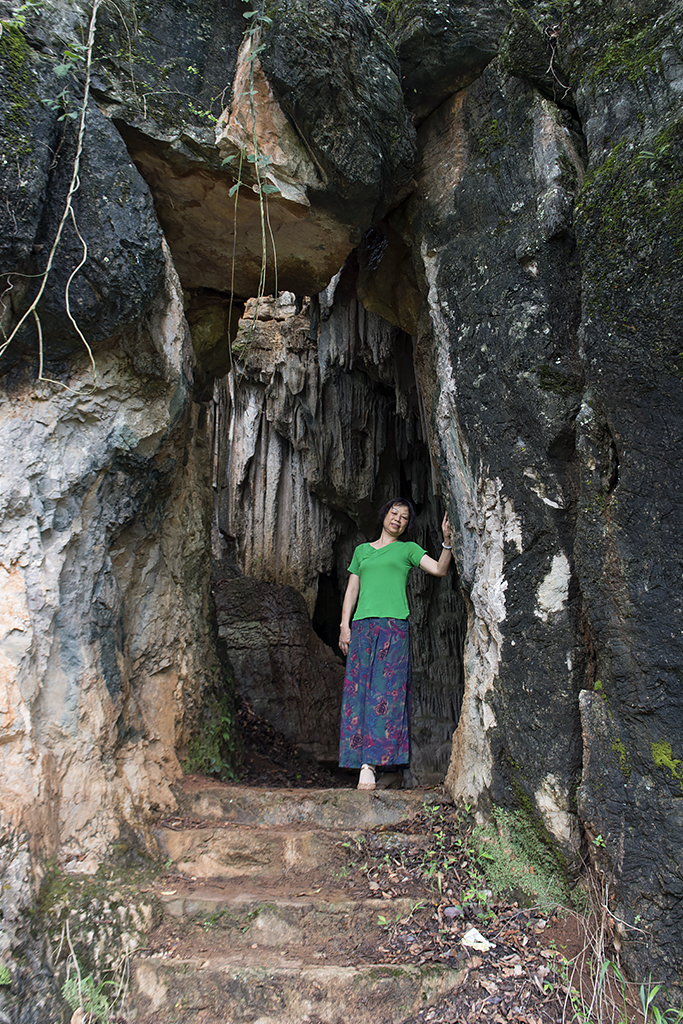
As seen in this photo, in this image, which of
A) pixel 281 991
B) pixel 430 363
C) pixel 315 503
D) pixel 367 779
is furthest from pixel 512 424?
pixel 315 503

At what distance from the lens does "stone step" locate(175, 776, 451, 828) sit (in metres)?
3.80

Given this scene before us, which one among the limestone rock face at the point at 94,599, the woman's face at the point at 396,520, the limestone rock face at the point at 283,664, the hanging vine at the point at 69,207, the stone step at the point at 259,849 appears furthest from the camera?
the limestone rock face at the point at 283,664

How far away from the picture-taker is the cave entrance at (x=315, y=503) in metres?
7.55

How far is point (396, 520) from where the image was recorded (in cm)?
477

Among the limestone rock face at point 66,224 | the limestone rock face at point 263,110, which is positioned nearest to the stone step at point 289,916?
the limestone rock face at point 66,224

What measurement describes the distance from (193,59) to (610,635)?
3.96 metres

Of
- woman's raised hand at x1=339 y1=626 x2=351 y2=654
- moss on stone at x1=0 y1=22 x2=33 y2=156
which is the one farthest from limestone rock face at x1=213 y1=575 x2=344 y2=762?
moss on stone at x1=0 y1=22 x2=33 y2=156

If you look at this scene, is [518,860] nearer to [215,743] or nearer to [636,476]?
[636,476]

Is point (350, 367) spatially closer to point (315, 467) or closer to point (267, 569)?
point (315, 467)

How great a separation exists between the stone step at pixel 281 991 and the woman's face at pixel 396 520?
2.65 meters

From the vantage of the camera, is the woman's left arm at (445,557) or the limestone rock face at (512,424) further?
the woman's left arm at (445,557)

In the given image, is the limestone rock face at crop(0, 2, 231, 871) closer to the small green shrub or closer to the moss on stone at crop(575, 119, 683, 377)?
the small green shrub

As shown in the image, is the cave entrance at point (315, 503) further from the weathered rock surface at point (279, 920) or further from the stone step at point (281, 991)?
the stone step at point (281, 991)

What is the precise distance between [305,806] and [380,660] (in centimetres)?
108
